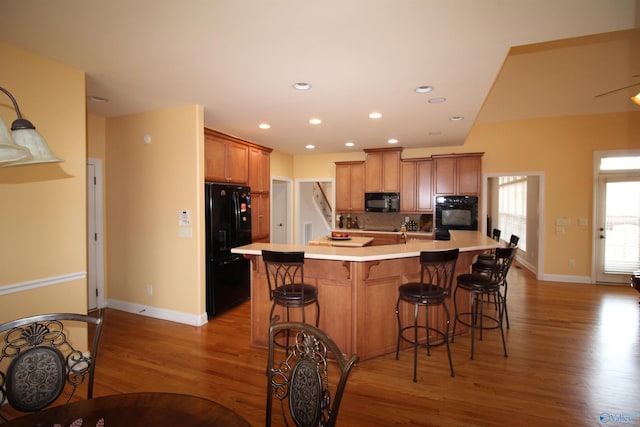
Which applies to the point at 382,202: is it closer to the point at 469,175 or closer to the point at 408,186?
the point at 408,186

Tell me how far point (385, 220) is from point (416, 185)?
3.81 feet

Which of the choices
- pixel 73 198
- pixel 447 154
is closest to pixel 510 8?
pixel 73 198

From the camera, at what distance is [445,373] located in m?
2.68

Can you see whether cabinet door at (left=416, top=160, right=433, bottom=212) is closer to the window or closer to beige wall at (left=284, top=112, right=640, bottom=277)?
beige wall at (left=284, top=112, right=640, bottom=277)

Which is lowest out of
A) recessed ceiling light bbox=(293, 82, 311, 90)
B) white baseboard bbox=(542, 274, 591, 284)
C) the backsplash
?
white baseboard bbox=(542, 274, 591, 284)

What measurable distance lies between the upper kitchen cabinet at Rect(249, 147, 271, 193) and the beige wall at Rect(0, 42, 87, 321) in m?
2.76

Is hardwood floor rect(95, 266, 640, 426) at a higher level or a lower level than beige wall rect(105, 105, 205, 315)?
lower

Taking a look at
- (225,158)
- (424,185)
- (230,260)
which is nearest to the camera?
(230,260)

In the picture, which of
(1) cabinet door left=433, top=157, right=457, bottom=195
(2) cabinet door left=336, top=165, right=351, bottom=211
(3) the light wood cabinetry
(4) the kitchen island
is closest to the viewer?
(4) the kitchen island

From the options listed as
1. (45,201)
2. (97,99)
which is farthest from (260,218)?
(45,201)

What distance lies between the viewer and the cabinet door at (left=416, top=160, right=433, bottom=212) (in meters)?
6.12

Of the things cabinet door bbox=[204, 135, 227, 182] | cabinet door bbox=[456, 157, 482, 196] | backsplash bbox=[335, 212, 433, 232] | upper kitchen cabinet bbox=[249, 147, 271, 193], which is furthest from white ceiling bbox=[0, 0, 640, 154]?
backsplash bbox=[335, 212, 433, 232]

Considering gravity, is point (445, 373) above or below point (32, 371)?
below

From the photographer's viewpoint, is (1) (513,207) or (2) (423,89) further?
(1) (513,207)
